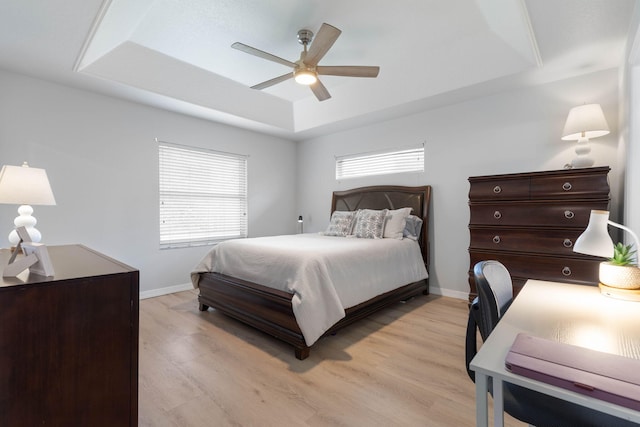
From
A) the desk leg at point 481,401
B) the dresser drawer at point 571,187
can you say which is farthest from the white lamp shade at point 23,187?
the dresser drawer at point 571,187

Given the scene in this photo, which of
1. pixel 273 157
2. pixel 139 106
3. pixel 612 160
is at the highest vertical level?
pixel 139 106

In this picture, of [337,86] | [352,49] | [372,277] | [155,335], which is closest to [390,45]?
[352,49]

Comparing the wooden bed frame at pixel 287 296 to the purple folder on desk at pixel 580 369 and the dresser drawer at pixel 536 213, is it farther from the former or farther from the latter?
the purple folder on desk at pixel 580 369

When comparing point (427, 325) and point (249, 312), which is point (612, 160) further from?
point (249, 312)

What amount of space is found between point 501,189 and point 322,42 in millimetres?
2162

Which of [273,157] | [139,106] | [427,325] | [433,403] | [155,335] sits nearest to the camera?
[433,403]

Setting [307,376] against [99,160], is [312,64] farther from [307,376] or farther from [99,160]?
[99,160]

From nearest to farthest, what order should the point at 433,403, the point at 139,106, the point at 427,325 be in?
1. the point at 433,403
2. the point at 427,325
3. the point at 139,106

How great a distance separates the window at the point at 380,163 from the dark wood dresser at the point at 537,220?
111cm

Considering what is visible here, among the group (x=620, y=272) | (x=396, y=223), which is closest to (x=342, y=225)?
(x=396, y=223)

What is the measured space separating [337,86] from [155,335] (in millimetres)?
3646

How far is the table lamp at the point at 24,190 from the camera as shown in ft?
6.22

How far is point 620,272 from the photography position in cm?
127

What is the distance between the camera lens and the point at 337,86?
13.7 ft
